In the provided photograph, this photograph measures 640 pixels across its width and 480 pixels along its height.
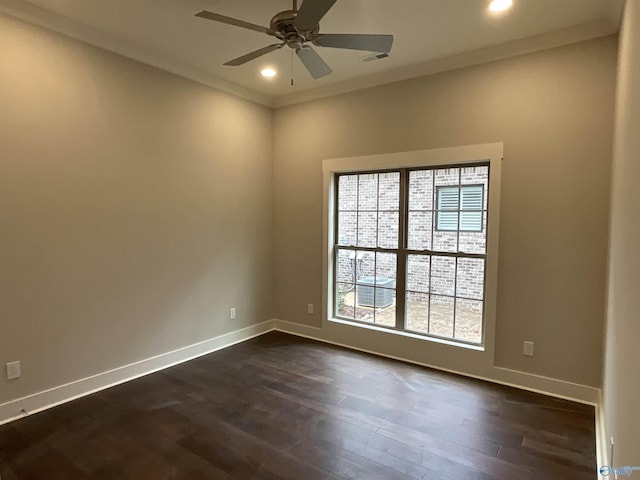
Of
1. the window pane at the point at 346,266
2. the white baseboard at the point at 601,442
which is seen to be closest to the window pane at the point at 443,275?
the window pane at the point at 346,266

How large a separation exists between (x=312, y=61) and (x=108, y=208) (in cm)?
209

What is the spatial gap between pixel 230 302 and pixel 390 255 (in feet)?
6.30

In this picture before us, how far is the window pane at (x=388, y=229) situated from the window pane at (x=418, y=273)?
0.25 m

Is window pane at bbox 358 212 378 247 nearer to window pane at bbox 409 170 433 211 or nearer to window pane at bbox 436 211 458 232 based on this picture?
window pane at bbox 409 170 433 211

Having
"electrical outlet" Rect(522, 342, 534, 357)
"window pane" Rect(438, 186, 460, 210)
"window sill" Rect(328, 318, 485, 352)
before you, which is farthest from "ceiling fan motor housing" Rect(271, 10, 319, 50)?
"electrical outlet" Rect(522, 342, 534, 357)

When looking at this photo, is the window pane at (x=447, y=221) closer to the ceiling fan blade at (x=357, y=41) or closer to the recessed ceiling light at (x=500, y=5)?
the recessed ceiling light at (x=500, y=5)

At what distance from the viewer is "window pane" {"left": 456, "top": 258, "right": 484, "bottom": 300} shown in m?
3.45

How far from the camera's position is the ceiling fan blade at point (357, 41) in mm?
2211

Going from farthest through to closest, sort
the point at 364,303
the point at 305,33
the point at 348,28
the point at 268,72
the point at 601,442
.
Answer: the point at 364,303 → the point at 268,72 → the point at 348,28 → the point at 601,442 → the point at 305,33

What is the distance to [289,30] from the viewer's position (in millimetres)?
2240

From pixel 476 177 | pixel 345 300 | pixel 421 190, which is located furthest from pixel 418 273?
pixel 476 177

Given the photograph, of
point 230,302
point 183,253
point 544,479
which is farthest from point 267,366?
point 544,479

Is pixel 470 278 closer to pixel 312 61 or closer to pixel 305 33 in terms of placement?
pixel 312 61

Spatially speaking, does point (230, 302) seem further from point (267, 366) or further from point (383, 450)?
point (383, 450)
